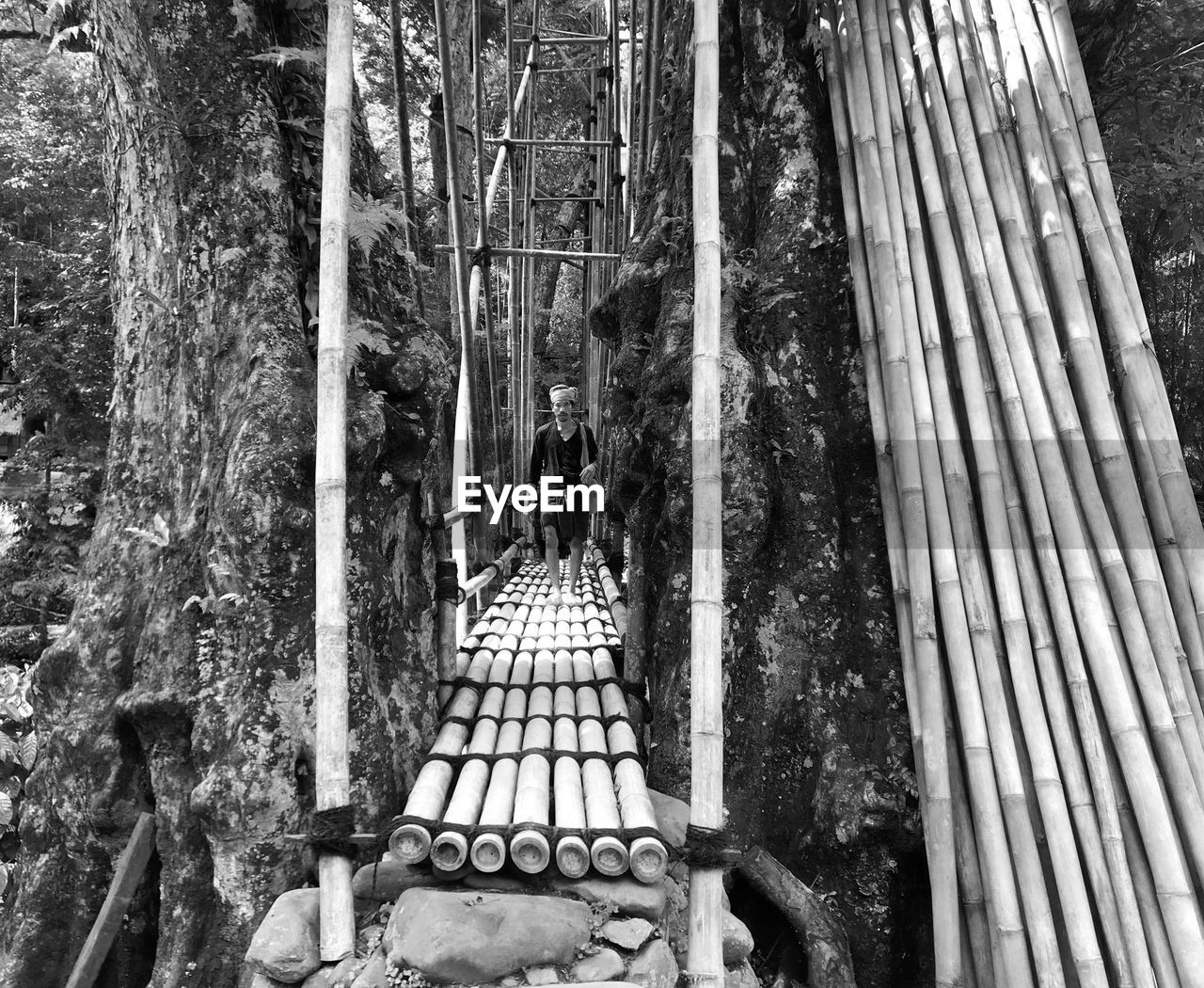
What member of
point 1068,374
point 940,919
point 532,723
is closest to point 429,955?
point 532,723

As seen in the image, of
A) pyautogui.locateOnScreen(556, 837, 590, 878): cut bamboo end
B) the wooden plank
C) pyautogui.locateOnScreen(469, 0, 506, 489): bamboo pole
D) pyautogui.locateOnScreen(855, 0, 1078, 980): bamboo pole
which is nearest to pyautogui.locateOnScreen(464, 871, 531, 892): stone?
pyautogui.locateOnScreen(556, 837, 590, 878): cut bamboo end

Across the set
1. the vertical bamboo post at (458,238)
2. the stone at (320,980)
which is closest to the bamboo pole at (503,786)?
the stone at (320,980)

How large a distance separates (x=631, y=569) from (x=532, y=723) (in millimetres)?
825

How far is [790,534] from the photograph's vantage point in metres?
2.52

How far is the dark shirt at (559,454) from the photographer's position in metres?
4.72

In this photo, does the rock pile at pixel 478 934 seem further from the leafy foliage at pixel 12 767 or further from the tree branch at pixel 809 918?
the leafy foliage at pixel 12 767

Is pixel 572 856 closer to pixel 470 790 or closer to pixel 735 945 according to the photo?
pixel 470 790

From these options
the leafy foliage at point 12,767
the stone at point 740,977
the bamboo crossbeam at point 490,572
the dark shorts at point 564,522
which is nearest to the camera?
the stone at point 740,977

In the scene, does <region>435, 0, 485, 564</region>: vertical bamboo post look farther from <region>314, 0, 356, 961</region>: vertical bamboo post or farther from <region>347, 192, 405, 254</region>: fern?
<region>314, 0, 356, 961</region>: vertical bamboo post

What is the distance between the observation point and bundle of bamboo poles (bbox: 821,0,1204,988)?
1.82 m

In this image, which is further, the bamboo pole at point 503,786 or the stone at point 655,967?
the bamboo pole at point 503,786

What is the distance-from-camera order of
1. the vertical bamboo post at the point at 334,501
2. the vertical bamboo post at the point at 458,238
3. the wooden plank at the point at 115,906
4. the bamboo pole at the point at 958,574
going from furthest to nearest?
1. the vertical bamboo post at the point at 458,238
2. the wooden plank at the point at 115,906
3. the bamboo pole at the point at 958,574
4. the vertical bamboo post at the point at 334,501

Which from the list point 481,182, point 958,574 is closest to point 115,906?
point 958,574

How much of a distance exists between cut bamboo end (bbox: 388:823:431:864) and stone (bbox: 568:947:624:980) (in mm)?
433
